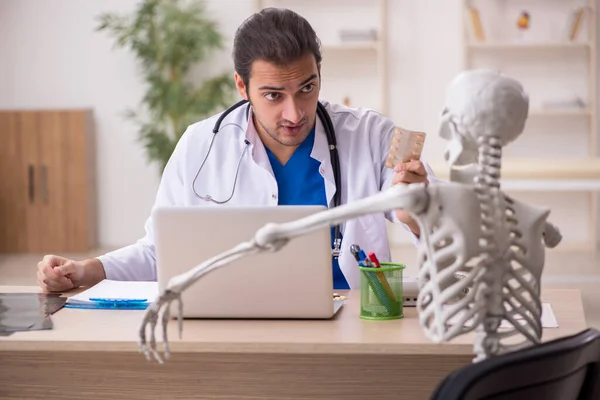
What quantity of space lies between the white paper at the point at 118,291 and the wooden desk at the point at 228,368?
0.09 m

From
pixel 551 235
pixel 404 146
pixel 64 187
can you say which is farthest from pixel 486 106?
pixel 64 187

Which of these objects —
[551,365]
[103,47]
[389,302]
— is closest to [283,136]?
[389,302]

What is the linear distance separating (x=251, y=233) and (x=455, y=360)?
48cm

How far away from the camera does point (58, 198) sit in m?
6.97

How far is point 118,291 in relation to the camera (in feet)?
7.24

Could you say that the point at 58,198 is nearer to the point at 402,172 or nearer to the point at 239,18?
the point at 239,18

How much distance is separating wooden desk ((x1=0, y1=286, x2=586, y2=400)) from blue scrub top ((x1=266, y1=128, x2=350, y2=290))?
0.57 m

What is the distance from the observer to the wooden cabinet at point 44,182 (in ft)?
22.7

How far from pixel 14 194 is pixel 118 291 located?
5054mm

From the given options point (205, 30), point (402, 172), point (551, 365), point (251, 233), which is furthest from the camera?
point (205, 30)

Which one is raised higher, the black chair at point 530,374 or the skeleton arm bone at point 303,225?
the skeleton arm bone at point 303,225

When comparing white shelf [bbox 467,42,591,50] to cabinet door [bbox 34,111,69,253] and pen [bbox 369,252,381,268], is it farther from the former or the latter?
pen [bbox 369,252,381,268]

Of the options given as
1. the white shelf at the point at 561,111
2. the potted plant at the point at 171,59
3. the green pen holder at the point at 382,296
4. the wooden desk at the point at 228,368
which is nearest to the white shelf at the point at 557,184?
the white shelf at the point at 561,111

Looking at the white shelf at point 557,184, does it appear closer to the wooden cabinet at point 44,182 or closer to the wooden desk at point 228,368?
the wooden desk at point 228,368
